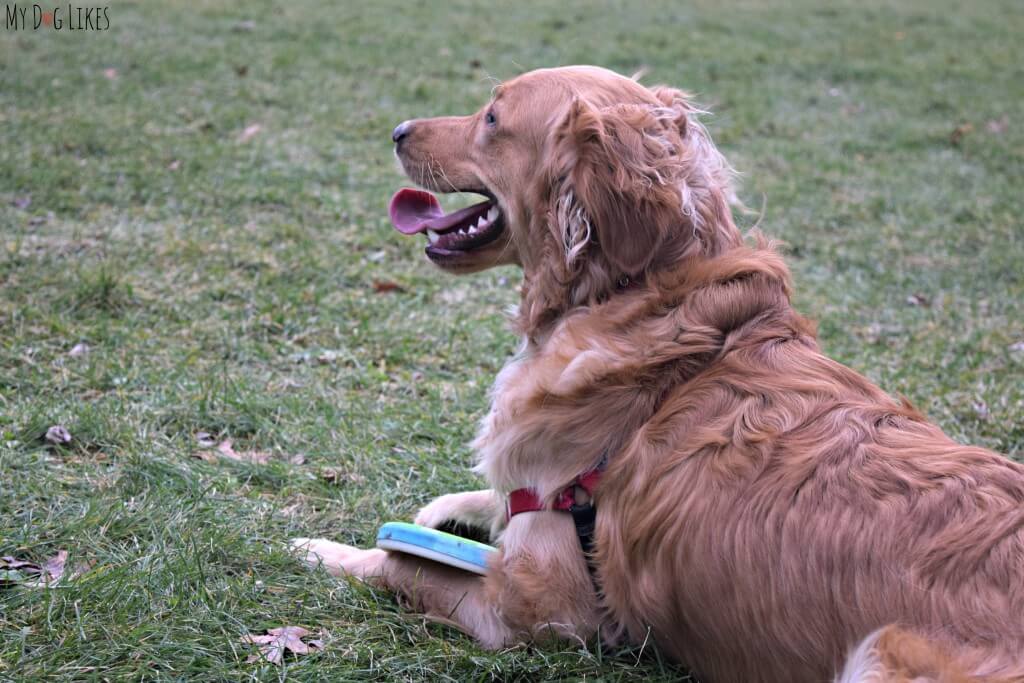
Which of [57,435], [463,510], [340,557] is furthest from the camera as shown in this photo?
[57,435]

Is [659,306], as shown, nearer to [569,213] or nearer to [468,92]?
[569,213]

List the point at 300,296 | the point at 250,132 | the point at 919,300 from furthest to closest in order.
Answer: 1. the point at 250,132
2. the point at 919,300
3. the point at 300,296

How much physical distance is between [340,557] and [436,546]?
1.43ft

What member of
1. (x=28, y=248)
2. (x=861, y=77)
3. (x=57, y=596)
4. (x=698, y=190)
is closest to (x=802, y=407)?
(x=698, y=190)

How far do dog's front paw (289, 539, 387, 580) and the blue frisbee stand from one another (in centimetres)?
9

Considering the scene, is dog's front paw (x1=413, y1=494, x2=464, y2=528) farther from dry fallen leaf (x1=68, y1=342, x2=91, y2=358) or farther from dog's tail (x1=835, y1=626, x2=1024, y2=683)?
dry fallen leaf (x1=68, y1=342, x2=91, y2=358)

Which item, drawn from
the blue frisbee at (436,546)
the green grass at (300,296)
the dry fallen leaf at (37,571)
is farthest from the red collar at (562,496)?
the dry fallen leaf at (37,571)

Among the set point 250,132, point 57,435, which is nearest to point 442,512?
point 57,435

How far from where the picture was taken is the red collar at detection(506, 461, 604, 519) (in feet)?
8.65

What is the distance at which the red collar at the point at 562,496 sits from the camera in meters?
2.64

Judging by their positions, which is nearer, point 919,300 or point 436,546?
point 436,546

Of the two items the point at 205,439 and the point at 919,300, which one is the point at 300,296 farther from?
the point at 919,300

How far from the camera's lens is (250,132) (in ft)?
26.8

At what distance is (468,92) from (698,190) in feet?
23.6
